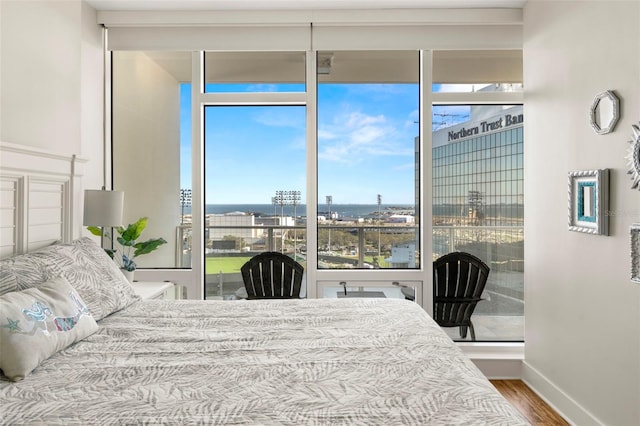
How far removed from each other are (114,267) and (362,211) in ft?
6.50

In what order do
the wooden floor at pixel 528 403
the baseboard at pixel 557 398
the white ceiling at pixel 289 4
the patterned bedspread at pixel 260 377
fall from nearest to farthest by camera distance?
the patterned bedspread at pixel 260 377, the baseboard at pixel 557 398, the wooden floor at pixel 528 403, the white ceiling at pixel 289 4

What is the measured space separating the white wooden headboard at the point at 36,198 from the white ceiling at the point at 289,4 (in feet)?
4.46

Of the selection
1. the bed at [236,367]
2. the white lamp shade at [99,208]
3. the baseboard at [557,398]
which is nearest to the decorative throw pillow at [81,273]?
the bed at [236,367]

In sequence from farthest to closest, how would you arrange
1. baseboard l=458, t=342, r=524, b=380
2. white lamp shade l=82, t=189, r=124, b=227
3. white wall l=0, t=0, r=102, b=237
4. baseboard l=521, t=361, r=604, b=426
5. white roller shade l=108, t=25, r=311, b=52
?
white roller shade l=108, t=25, r=311, b=52 → baseboard l=458, t=342, r=524, b=380 → white lamp shade l=82, t=189, r=124, b=227 → baseboard l=521, t=361, r=604, b=426 → white wall l=0, t=0, r=102, b=237

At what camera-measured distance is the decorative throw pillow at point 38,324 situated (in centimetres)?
138

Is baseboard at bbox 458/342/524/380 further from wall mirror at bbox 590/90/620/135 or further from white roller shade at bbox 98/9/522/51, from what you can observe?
white roller shade at bbox 98/9/522/51

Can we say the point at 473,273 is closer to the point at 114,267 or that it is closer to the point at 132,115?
the point at 114,267

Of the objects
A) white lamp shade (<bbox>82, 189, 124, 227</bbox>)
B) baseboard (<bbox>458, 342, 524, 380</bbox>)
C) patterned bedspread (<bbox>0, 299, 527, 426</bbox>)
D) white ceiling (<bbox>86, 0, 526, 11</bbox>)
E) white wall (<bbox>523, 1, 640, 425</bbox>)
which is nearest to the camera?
patterned bedspread (<bbox>0, 299, 527, 426</bbox>)

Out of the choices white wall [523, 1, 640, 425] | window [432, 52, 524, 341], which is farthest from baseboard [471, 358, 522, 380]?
window [432, 52, 524, 341]

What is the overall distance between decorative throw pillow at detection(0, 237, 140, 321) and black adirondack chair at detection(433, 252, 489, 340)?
2360mm

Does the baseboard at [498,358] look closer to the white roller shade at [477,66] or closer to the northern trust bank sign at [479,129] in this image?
the northern trust bank sign at [479,129]

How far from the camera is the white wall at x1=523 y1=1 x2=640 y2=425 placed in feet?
7.02

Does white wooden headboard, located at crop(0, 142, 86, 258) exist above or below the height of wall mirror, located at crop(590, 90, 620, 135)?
below

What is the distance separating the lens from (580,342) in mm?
2541
